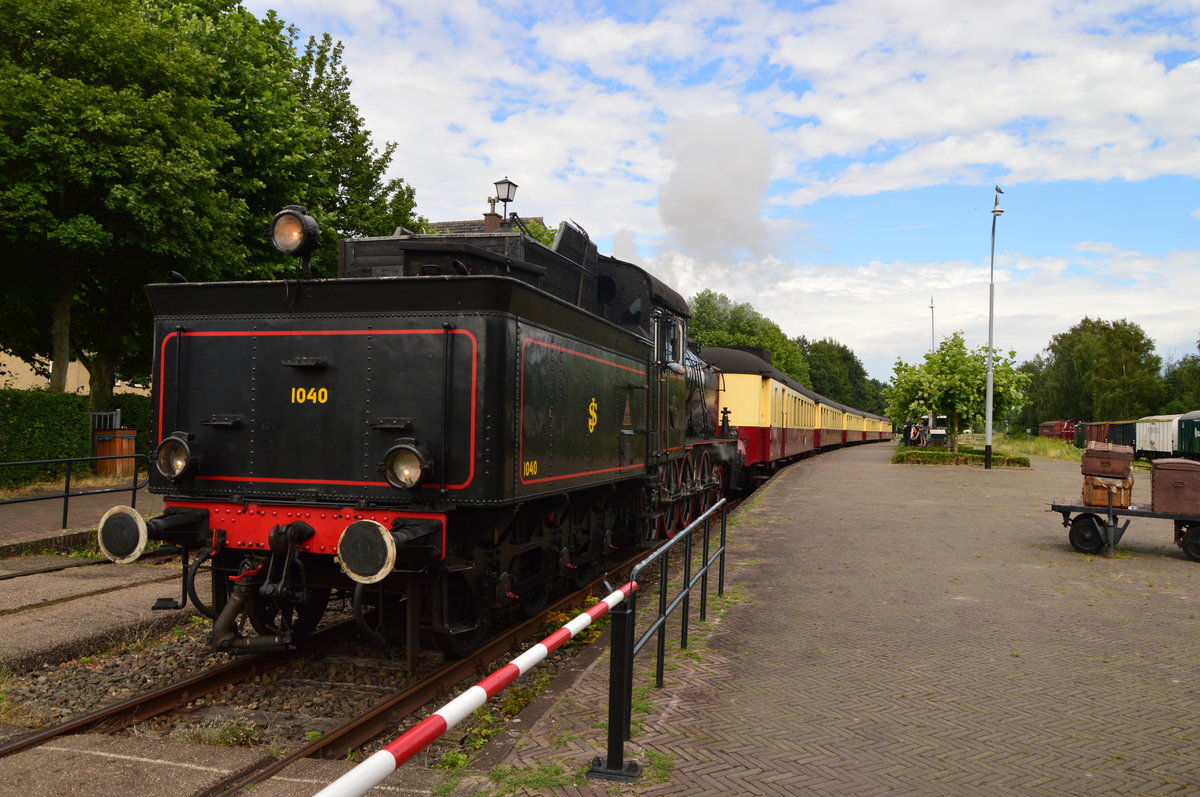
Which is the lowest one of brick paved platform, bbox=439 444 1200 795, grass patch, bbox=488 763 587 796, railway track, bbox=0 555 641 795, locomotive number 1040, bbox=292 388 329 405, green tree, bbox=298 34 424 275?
railway track, bbox=0 555 641 795

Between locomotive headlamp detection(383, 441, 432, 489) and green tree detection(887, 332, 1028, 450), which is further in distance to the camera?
green tree detection(887, 332, 1028, 450)

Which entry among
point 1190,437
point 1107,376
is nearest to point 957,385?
point 1190,437

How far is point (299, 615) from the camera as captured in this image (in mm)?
6191

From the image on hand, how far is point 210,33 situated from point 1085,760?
18.4m

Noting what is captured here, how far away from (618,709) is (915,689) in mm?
2355

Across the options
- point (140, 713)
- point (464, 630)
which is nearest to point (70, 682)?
point (140, 713)

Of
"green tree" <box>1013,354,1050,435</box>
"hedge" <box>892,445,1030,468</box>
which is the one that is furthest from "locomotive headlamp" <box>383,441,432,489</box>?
"green tree" <box>1013,354,1050,435</box>

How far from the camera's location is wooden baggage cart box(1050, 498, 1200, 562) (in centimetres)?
1034

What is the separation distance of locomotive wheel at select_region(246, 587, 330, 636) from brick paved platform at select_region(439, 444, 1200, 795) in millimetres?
2116

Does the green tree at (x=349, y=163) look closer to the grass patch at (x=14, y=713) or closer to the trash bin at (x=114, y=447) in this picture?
the trash bin at (x=114, y=447)

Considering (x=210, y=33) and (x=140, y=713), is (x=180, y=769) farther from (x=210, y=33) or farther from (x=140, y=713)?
(x=210, y=33)

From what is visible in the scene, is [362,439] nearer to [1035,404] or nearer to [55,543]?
[55,543]

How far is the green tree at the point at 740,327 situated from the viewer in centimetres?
7300

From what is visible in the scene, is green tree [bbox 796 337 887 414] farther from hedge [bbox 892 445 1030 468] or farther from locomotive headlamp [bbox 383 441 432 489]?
locomotive headlamp [bbox 383 441 432 489]
